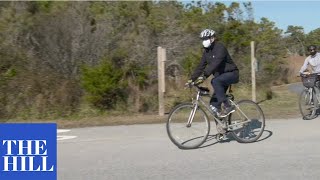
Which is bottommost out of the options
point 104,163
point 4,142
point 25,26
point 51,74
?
point 104,163

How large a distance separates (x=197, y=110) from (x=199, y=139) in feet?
1.62

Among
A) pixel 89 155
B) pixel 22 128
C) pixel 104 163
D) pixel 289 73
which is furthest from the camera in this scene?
pixel 289 73

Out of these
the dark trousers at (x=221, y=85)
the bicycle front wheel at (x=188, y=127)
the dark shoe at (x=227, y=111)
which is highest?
the dark trousers at (x=221, y=85)

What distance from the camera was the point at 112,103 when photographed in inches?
523

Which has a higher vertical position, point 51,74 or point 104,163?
point 51,74

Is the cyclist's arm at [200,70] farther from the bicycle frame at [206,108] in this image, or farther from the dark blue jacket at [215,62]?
the bicycle frame at [206,108]

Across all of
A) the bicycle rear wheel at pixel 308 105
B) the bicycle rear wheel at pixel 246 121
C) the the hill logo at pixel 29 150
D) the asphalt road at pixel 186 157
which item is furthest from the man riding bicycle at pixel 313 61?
the the hill logo at pixel 29 150

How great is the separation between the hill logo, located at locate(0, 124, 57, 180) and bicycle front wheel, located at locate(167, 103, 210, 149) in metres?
4.24

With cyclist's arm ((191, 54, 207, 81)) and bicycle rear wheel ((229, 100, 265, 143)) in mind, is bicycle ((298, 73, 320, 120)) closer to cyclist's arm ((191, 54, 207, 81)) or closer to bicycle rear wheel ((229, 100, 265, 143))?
bicycle rear wheel ((229, 100, 265, 143))

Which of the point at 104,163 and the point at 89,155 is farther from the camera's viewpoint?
the point at 89,155

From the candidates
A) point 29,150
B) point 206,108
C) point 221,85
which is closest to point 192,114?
point 206,108

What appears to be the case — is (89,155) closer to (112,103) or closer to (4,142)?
(4,142)

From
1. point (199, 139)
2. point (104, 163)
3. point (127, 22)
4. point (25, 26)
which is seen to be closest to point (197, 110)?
point (199, 139)

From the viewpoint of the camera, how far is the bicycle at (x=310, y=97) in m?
11.0
